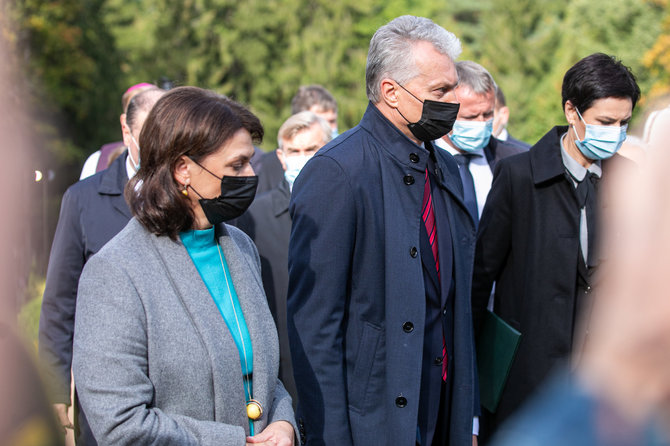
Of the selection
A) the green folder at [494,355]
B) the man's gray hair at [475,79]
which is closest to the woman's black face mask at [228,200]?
the green folder at [494,355]

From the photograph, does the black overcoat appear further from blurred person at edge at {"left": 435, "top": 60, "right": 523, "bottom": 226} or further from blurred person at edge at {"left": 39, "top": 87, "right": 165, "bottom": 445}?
blurred person at edge at {"left": 39, "top": 87, "right": 165, "bottom": 445}

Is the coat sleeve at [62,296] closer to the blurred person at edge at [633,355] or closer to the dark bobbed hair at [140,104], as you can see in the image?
the dark bobbed hair at [140,104]

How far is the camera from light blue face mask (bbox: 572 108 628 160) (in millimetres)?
4355

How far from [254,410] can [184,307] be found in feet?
1.51

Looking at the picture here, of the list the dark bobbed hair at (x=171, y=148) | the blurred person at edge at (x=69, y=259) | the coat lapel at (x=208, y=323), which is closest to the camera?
the coat lapel at (x=208, y=323)

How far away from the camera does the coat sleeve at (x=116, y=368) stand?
2.47 metres

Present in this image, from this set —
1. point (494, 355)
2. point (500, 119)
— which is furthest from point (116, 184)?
point (500, 119)

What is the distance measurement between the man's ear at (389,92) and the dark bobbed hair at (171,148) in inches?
32.6

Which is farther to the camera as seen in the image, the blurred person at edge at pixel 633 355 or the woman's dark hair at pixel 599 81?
the woman's dark hair at pixel 599 81

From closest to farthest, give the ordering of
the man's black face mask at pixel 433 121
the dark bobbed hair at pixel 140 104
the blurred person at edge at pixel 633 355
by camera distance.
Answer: the blurred person at edge at pixel 633 355 → the man's black face mask at pixel 433 121 → the dark bobbed hair at pixel 140 104

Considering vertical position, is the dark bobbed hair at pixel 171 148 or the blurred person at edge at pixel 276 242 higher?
the dark bobbed hair at pixel 171 148

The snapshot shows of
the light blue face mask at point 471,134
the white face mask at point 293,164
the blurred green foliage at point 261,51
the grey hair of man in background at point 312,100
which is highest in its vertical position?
the blurred green foliage at point 261,51

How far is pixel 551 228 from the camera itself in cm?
425

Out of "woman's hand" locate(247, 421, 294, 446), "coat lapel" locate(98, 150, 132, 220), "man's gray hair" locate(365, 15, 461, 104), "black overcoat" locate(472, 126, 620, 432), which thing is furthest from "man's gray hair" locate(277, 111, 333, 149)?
"woman's hand" locate(247, 421, 294, 446)
